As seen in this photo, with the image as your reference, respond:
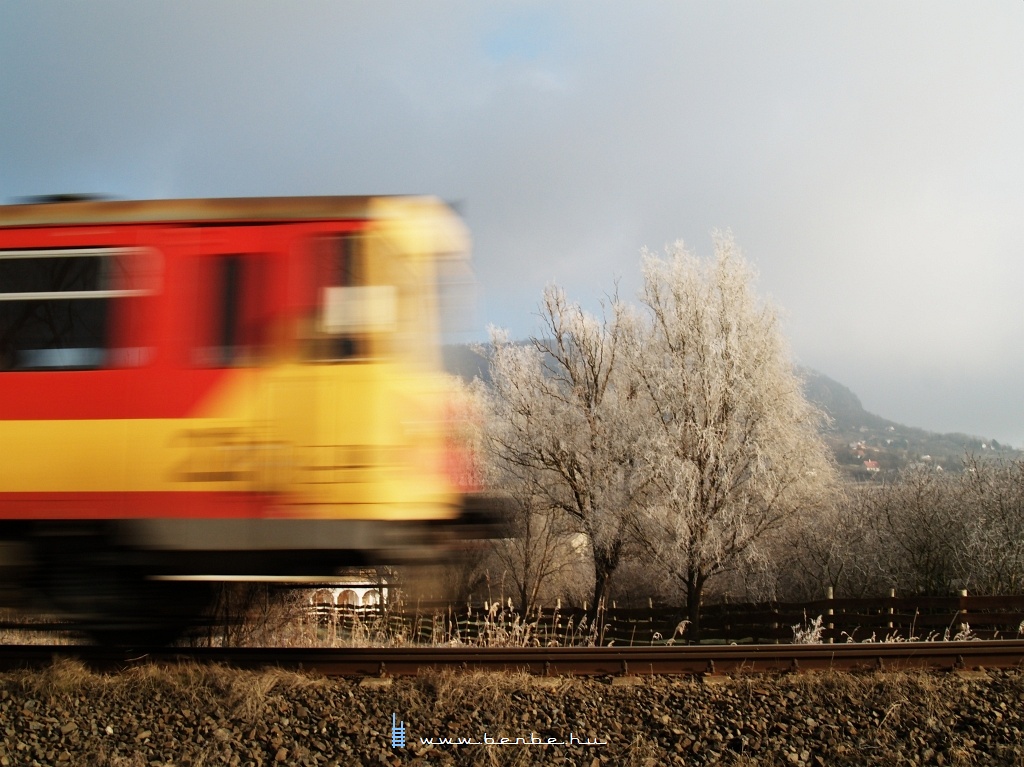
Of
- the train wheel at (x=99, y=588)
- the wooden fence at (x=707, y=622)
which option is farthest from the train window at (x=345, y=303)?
the wooden fence at (x=707, y=622)

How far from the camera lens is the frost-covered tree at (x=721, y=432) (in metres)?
21.6

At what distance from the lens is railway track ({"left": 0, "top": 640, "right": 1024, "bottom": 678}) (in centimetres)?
607

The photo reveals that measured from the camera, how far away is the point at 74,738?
187 inches

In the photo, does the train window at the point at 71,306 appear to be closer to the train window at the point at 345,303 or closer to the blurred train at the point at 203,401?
the blurred train at the point at 203,401

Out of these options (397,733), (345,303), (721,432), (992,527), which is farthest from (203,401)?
(992,527)

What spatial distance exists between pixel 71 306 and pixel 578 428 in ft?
67.9

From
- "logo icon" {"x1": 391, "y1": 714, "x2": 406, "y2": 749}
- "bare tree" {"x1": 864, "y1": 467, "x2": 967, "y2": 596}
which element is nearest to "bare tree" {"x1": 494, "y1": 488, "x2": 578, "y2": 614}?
"bare tree" {"x1": 864, "y1": 467, "x2": 967, "y2": 596}

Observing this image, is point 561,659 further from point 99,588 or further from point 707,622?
point 707,622

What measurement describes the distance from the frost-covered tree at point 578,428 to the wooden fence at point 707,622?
3468 millimetres

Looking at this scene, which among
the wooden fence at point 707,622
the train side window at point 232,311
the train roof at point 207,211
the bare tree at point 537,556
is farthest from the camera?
the bare tree at point 537,556

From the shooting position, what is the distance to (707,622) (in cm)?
2206

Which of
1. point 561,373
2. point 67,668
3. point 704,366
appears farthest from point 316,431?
point 561,373

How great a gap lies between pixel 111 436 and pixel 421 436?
208 centimetres

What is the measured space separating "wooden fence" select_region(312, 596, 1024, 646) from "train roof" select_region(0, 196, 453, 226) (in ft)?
10.1
